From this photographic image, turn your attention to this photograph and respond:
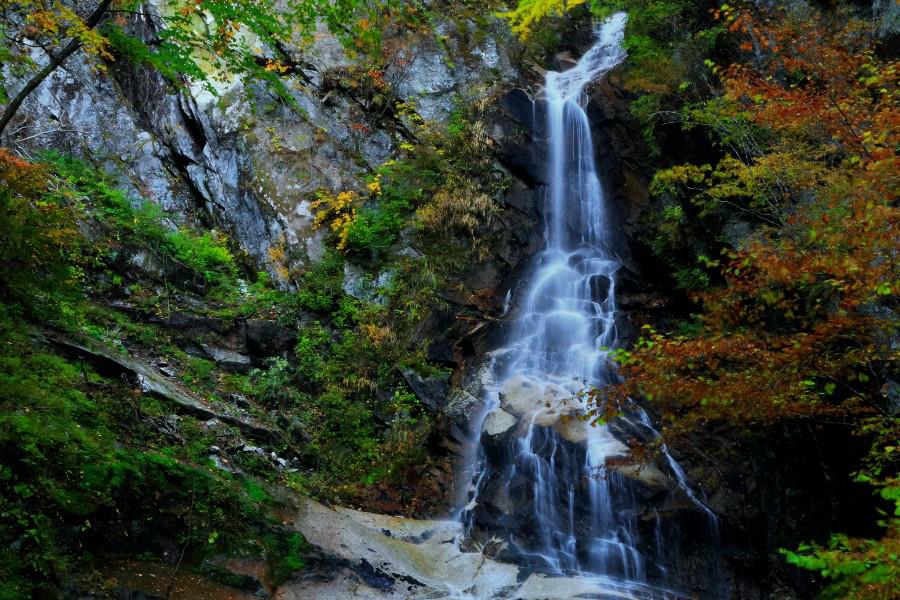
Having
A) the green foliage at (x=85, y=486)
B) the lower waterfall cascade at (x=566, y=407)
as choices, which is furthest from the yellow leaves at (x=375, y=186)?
the green foliage at (x=85, y=486)

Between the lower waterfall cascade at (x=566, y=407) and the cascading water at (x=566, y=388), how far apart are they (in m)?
0.02

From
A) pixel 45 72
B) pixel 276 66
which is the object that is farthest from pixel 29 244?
pixel 276 66

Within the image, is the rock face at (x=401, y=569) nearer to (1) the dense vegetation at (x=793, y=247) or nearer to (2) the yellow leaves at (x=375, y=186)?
(1) the dense vegetation at (x=793, y=247)

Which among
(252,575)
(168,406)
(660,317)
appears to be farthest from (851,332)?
(168,406)

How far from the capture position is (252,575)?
5.60 meters

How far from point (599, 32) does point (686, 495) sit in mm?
15088

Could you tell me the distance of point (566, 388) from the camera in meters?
10.1

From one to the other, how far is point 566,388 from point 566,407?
2.22ft

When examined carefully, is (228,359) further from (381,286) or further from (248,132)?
(248,132)

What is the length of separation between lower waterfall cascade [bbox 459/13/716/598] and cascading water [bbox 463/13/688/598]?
2 centimetres

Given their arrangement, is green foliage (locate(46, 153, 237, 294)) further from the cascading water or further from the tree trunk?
the cascading water

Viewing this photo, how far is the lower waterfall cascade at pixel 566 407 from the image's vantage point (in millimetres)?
8031

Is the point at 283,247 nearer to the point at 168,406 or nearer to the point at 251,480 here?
the point at 168,406

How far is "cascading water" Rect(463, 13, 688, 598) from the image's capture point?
8.09m
